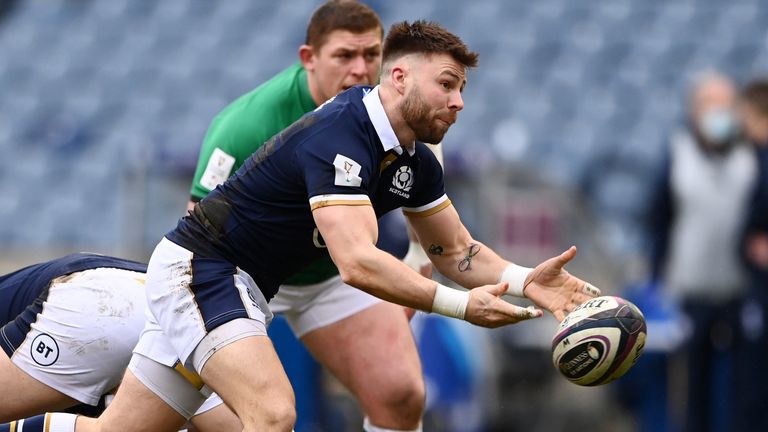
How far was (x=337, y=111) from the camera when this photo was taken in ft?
15.9

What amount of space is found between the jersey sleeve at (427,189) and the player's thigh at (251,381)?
3.07ft

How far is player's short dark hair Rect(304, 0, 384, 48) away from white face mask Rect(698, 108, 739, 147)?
134 inches

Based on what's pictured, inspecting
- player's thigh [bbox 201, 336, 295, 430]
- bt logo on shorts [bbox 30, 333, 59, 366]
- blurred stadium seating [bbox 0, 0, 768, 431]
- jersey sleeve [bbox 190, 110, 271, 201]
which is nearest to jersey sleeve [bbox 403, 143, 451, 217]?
player's thigh [bbox 201, 336, 295, 430]

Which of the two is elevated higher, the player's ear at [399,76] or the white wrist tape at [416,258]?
the player's ear at [399,76]

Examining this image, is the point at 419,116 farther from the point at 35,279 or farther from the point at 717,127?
the point at 717,127

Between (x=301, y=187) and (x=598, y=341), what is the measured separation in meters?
1.25

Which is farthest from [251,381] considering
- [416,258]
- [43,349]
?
[416,258]

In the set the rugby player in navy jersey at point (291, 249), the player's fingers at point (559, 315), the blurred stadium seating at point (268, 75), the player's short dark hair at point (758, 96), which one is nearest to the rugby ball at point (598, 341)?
the player's fingers at point (559, 315)

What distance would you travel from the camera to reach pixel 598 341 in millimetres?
4758

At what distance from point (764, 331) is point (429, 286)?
180 inches

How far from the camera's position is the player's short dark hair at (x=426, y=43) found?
4867mm

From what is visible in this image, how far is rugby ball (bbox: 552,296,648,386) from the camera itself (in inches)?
188

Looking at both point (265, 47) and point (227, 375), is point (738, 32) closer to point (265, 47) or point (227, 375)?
point (265, 47)

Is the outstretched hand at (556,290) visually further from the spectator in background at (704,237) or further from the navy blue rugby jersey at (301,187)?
the spectator in background at (704,237)
